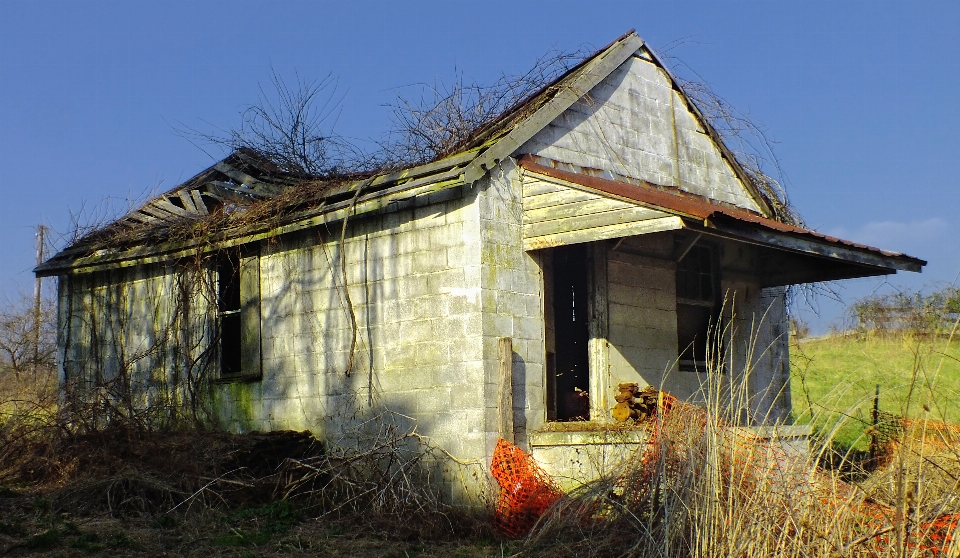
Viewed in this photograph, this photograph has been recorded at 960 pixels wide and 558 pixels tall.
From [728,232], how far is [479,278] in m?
2.36

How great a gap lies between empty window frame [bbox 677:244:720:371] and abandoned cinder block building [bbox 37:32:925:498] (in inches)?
1.2

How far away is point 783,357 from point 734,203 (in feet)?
7.34

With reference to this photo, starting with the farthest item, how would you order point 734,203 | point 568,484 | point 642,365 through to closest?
point 734,203 < point 642,365 < point 568,484

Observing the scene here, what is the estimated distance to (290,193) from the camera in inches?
456

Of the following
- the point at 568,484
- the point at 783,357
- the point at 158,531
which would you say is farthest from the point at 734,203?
the point at 158,531

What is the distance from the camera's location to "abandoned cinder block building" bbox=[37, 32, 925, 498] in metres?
9.58

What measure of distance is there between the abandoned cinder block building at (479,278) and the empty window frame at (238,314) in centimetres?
3

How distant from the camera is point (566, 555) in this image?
22.9ft

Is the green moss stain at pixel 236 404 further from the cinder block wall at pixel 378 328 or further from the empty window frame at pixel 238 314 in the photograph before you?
the empty window frame at pixel 238 314

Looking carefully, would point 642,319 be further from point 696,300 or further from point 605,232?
point 605,232

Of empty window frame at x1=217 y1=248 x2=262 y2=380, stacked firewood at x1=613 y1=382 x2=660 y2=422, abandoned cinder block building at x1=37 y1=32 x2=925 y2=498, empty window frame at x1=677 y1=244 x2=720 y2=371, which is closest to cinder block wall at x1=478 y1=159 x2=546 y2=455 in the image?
abandoned cinder block building at x1=37 y1=32 x2=925 y2=498

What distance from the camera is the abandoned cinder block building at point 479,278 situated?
9.58 meters

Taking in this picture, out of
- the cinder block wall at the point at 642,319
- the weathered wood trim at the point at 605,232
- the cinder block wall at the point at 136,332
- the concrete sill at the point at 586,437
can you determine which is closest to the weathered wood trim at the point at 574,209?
the weathered wood trim at the point at 605,232

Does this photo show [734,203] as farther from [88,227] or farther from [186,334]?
[88,227]
